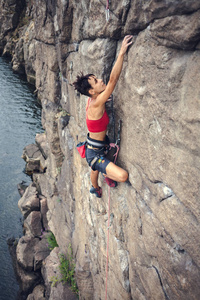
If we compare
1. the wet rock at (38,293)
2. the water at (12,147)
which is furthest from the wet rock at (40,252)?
the water at (12,147)

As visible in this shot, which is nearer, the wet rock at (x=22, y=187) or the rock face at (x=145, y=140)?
the rock face at (x=145, y=140)

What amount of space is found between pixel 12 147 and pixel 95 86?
43.6ft

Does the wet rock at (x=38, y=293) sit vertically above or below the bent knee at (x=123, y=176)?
below

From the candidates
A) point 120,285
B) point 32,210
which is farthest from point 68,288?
point 32,210

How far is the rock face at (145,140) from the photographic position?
7.24 feet

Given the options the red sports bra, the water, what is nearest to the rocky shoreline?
the water

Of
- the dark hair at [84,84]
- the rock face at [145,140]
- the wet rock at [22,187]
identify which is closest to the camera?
the rock face at [145,140]

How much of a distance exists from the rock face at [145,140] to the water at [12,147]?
17.7ft

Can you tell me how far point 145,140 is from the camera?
2918 mm

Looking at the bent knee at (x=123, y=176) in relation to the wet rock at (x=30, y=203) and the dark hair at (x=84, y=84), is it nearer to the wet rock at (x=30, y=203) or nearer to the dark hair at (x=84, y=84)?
the dark hair at (x=84, y=84)

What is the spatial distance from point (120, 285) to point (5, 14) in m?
30.2

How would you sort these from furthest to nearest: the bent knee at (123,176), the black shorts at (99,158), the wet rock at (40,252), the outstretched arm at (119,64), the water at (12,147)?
the water at (12,147) < the wet rock at (40,252) < the black shorts at (99,158) < the bent knee at (123,176) < the outstretched arm at (119,64)

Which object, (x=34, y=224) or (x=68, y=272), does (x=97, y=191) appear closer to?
(x=68, y=272)

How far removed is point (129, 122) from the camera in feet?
10.6
